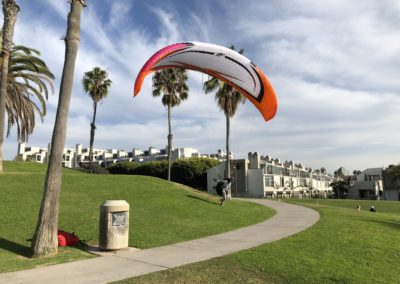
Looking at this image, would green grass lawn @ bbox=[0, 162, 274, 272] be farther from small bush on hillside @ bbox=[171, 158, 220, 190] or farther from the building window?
the building window

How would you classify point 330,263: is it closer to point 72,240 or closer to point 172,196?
point 72,240

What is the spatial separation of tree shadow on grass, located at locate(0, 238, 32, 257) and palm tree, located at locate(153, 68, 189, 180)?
31.9 m

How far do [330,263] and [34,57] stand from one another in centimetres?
2747

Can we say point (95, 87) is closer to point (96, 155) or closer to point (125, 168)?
point (125, 168)

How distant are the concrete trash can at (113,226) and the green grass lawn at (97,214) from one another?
682mm

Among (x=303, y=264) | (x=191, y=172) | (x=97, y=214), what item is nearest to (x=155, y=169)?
(x=191, y=172)

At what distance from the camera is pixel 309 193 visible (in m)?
109

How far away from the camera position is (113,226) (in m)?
10.8

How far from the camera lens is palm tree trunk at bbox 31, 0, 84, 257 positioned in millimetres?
9977

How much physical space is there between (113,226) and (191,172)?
63.8 m

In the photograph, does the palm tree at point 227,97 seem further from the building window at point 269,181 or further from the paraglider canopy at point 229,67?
the building window at point 269,181

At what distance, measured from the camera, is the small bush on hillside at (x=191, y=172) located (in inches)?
2933

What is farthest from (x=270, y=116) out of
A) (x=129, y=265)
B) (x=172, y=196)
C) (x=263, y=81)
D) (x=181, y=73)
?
(x=181, y=73)

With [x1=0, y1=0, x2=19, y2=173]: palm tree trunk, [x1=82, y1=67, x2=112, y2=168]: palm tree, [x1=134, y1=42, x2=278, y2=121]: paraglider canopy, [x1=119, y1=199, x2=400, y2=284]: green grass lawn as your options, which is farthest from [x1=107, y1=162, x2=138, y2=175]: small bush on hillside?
[x1=119, y1=199, x2=400, y2=284]: green grass lawn
